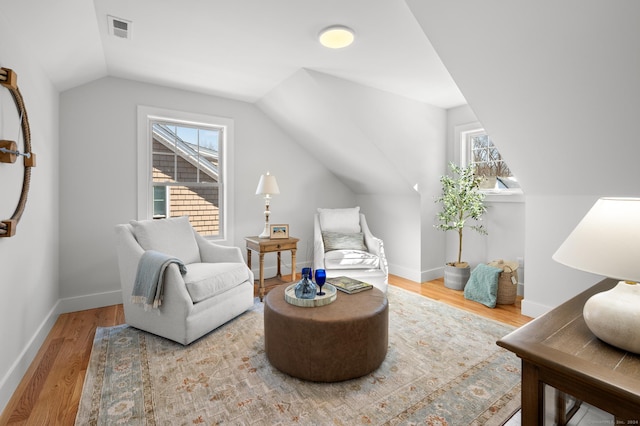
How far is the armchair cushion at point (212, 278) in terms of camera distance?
99.9 inches

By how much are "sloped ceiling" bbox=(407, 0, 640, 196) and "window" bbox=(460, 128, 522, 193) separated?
44.4 inches

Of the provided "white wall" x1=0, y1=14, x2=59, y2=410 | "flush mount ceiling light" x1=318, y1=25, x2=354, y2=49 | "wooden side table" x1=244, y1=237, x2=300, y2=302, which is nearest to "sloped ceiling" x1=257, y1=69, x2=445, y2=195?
"flush mount ceiling light" x1=318, y1=25, x2=354, y2=49

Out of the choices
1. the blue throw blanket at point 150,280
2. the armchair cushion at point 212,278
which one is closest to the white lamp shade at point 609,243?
the armchair cushion at point 212,278

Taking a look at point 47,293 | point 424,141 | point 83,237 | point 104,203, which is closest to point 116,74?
point 104,203

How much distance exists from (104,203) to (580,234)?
3.81 meters

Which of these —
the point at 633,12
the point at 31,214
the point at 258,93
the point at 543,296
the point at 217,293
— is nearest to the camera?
the point at 633,12

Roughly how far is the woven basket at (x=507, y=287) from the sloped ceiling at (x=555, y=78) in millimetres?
1012

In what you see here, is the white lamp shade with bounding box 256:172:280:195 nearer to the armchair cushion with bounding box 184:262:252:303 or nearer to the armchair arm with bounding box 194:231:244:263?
the armchair arm with bounding box 194:231:244:263

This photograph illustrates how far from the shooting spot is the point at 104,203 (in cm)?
334

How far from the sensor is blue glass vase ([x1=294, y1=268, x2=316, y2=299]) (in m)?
2.27

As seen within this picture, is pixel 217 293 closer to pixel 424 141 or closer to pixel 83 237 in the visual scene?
pixel 83 237

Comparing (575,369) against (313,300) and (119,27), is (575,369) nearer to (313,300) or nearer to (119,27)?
(313,300)

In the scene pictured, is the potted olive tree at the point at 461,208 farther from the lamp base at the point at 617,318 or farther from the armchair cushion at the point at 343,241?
the lamp base at the point at 617,318

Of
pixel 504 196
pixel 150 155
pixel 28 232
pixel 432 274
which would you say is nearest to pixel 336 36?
pixel 150 155
